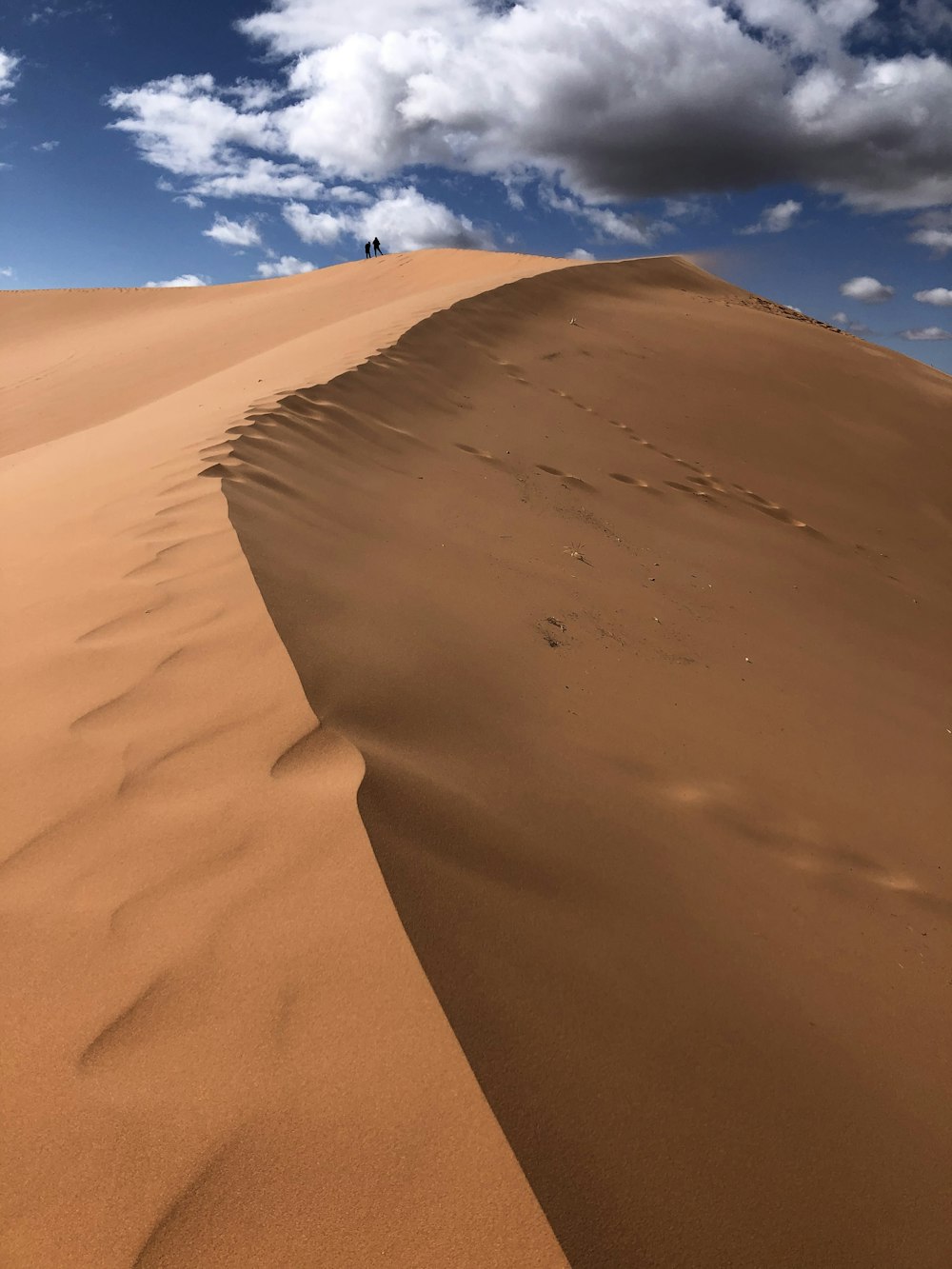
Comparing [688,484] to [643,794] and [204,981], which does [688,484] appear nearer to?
[643,794]

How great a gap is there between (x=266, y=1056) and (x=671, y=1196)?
2.06 feet

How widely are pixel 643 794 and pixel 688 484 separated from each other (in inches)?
164

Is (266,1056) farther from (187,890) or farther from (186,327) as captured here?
(186,327)

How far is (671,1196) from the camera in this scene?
127 centimetres

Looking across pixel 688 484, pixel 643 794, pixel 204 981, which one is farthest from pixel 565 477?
pixel 204 981

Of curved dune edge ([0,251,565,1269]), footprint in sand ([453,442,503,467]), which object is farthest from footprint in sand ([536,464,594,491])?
curved dune edge ([0,251,565,1269])

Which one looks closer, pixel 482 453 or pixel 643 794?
pixel 643 794

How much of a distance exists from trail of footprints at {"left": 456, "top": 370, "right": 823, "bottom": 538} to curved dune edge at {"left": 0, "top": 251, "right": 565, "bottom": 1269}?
283 centimetres

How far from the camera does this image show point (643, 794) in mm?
2414

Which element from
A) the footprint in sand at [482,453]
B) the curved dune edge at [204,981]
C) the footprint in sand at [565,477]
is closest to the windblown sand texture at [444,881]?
the curved dune edge at [204,981]

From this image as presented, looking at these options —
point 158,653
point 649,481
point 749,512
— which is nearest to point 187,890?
point 158,653

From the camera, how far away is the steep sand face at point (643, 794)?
1.37 metres

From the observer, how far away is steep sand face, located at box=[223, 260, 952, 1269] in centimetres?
137

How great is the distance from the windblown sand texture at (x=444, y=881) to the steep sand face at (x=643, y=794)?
11 mm
